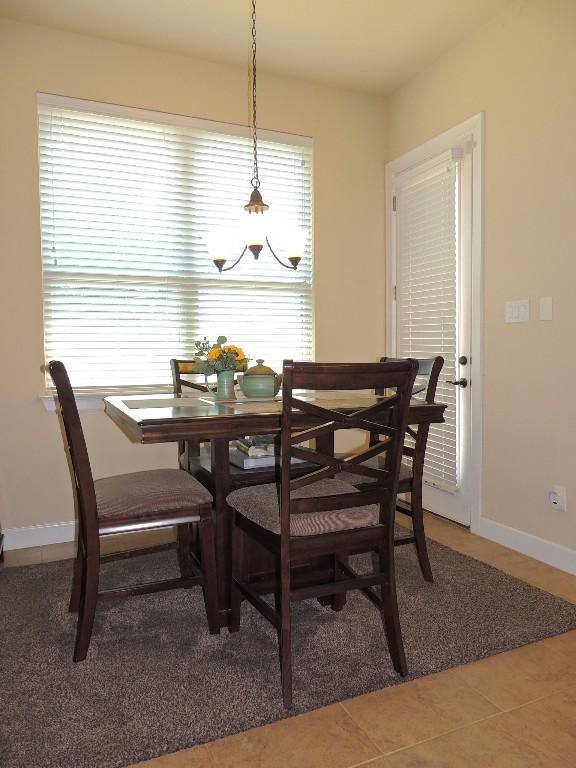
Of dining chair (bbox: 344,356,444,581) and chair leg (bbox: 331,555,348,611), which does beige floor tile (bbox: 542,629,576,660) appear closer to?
dining chair (bbox: 344,356,444,581)

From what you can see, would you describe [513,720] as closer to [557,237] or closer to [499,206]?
[557,237]

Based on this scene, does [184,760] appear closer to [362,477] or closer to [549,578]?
[362,477]

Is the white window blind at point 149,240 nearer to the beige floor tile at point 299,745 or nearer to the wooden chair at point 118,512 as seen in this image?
the wooden chair at point 118,512

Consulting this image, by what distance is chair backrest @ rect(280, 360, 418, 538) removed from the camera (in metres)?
1.62

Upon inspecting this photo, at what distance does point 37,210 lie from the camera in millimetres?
3137

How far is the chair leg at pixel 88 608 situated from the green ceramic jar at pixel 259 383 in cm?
88

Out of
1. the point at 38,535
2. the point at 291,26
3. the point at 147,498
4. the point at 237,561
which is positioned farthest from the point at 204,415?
the point at 291,26

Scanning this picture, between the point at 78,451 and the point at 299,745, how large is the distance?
1.10m

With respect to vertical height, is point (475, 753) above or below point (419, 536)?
below

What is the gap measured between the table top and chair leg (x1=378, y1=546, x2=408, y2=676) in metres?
0.52

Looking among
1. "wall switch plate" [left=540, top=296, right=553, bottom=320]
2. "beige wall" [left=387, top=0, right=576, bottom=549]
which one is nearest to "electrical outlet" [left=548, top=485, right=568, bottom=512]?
"beige wall" [left=387, top=0, right=576, bottom=549]

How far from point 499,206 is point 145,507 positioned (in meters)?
2.36

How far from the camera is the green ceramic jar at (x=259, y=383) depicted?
243 cm

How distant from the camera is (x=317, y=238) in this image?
3834mm
